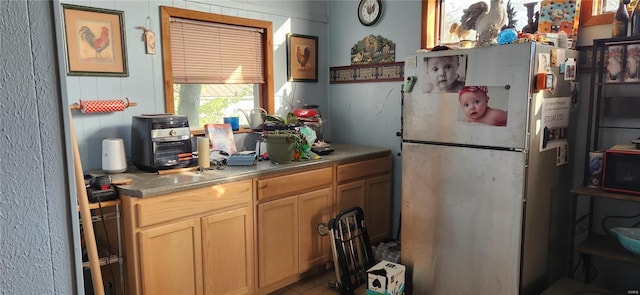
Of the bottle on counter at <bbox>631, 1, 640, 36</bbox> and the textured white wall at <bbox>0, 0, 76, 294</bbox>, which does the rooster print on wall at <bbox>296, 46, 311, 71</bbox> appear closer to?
the bottle on counter at <bbox>631, 1, 640, 36</bbox>

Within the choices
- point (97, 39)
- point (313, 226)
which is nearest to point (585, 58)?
point (313, 226)

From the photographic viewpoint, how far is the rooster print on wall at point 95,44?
243 cm

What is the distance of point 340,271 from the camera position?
2717mm

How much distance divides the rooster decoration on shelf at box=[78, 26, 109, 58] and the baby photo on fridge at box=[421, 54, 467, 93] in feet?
6.10

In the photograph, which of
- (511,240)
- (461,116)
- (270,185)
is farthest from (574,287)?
(270,185)

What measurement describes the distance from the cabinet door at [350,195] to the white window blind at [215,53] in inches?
42.5

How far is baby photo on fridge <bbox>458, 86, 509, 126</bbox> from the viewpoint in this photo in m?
2.11

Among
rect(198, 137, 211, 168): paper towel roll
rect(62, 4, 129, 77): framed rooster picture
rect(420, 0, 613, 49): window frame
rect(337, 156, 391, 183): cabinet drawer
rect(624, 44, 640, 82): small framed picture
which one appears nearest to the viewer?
rect(624, 44, 640, 82): small framed picture

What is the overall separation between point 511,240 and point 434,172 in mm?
534

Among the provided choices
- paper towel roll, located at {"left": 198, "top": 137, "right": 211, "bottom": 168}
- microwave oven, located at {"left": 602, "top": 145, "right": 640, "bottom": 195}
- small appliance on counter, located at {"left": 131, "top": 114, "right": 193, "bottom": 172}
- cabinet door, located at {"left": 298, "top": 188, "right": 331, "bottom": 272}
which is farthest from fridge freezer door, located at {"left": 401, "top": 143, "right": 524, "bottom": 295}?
small appliance on counter, located at {"left": 131, "top": 114, "right": 193, "bottom": 172}

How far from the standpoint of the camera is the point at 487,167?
7.22ft

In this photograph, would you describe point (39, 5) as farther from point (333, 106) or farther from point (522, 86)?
point (333, 106)

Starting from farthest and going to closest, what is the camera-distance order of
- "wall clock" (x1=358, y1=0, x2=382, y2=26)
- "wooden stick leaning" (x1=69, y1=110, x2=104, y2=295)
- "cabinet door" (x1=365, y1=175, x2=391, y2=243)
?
"wall clock" (x1=358, y1=0, x2=382, y2=26), "cabinet door" (x1=365, y1=175, x2=391, y2=243), "wooden stick leaning" (x1=69, y1=110, x2=104, y2=295)

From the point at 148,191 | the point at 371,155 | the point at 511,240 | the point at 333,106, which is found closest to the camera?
the point at 148,191
